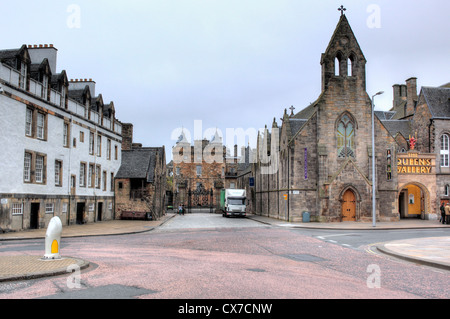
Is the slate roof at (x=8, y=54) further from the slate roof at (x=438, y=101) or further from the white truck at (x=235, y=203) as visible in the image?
the slate roof at (x=438, y=101)

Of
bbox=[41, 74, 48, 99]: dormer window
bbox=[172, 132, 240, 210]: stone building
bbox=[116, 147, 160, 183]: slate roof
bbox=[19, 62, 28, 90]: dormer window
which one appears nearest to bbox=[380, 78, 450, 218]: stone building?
bbox=[116, 147, 160, 183]: slate roof

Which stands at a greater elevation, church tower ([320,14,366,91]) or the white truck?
church tower ([320,14,366,91])

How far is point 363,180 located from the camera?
3491cm

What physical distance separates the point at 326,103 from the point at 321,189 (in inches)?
296

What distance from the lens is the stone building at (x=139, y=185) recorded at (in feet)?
127

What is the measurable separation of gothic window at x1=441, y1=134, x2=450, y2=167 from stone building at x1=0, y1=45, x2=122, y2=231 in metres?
32.3

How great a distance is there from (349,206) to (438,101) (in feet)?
53.9

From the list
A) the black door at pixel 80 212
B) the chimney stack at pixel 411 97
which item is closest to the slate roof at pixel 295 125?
the chimney stack at pixel 411 97

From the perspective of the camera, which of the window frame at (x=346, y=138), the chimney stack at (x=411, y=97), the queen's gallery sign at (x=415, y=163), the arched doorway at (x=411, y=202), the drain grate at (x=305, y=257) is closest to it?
the drain grate at (x=305, y=257)

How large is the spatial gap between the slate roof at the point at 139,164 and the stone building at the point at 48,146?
1.98 metres

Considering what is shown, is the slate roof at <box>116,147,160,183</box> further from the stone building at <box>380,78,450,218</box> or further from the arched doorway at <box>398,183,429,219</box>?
the arched doorway at <box>398,183,429,219</box>

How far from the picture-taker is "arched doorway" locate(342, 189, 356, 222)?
35.2 meters

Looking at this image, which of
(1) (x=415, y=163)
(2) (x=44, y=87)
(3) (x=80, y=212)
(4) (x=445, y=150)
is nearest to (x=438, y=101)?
(4) (x=445, y=150)
